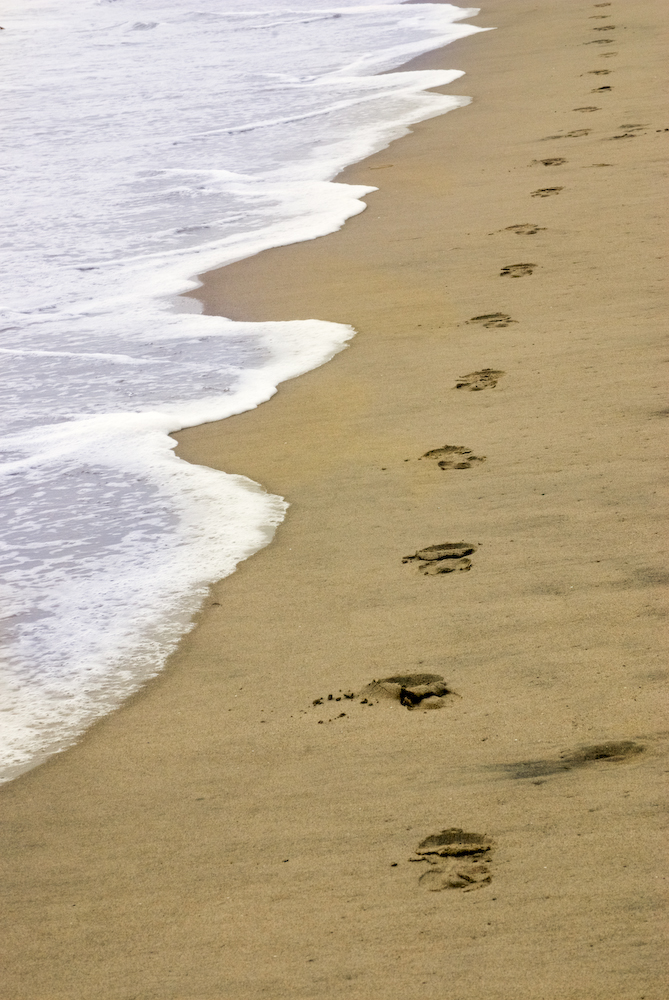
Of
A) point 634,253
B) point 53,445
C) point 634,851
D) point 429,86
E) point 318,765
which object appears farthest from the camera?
point 429,86

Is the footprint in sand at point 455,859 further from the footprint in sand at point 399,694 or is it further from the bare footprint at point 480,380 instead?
the bare footprint at point 480,380

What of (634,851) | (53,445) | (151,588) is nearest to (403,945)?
(634,851)

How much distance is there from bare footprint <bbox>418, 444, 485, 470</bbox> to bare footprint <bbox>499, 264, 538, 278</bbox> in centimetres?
195

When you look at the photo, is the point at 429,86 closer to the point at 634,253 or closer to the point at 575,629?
the point at 634,253

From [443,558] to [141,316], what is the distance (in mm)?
3815

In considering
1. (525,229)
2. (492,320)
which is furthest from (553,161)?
(492,320)

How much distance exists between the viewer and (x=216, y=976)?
88.0 inches

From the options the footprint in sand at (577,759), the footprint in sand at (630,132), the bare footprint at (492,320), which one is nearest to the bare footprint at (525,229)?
the bare footprint at (492,320)

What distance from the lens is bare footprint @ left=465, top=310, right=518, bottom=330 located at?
536 centimetres

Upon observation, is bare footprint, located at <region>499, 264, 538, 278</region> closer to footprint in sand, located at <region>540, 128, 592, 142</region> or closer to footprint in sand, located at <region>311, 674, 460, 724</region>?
footprint in sand, located at <region>540, 128, 592, 142</region>

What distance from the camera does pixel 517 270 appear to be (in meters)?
5.98

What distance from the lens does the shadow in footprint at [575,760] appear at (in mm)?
2578

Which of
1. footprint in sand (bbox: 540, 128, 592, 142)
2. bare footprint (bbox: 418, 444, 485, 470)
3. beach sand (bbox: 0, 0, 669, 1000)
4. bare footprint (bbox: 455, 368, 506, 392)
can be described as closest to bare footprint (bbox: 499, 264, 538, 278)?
beach sand (bbox: 0, 0, 669, 1000)

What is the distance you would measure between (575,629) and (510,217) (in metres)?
4.40
